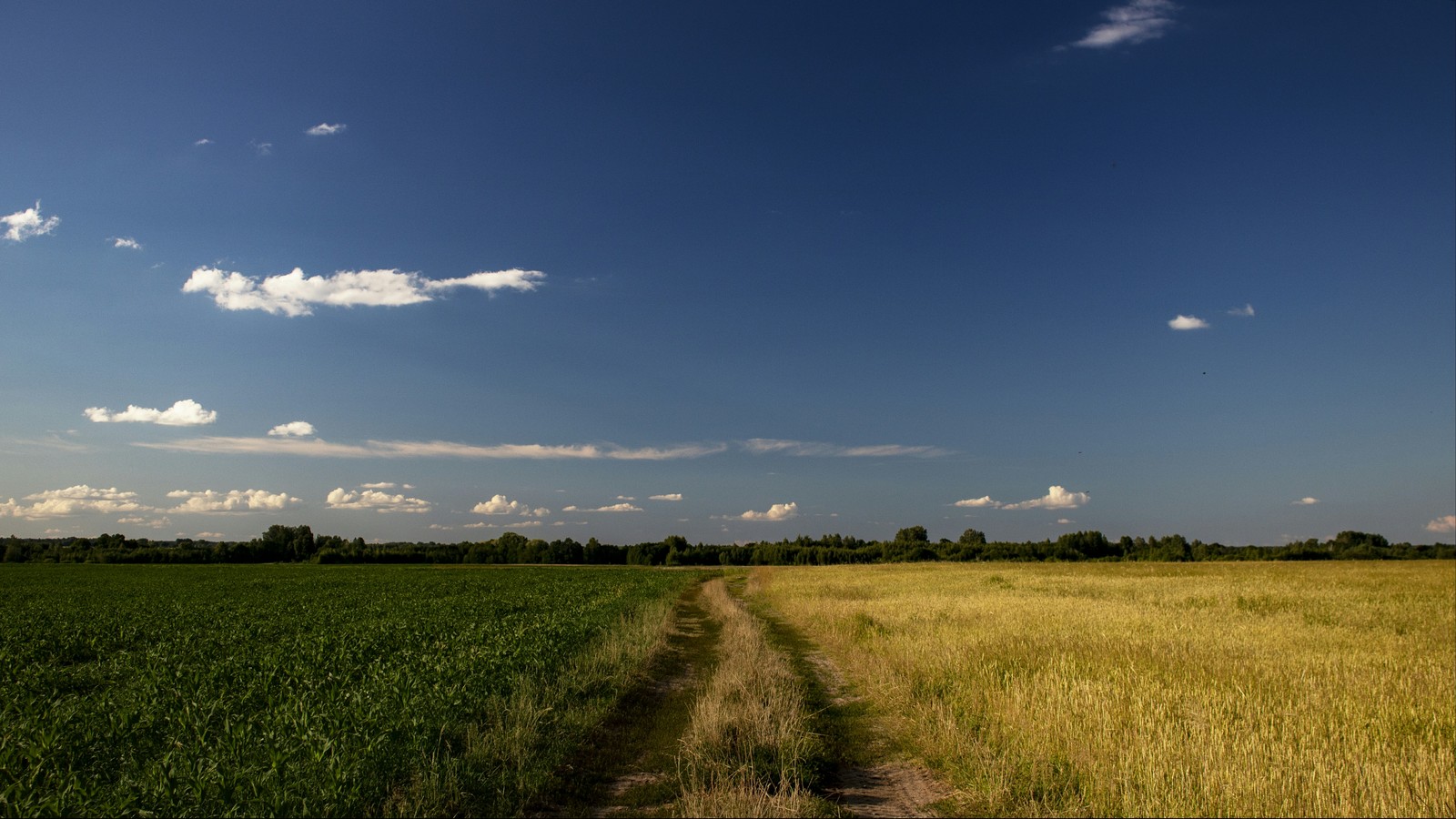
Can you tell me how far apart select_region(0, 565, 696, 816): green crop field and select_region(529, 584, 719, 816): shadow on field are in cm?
43

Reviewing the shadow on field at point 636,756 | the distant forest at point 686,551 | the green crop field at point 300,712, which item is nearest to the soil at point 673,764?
the shadow on field at point 636,756

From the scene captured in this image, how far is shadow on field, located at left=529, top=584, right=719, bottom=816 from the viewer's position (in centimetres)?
836

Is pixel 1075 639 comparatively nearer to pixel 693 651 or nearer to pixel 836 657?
pixel 836 657

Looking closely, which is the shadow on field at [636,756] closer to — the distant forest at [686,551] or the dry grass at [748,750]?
the dry grass at [748,750]

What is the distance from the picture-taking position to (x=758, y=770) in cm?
888

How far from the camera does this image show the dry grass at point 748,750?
7395 mm

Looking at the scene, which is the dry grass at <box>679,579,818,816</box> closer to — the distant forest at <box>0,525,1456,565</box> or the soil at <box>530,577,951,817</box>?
the soil at <box>530,577,951,817</box>

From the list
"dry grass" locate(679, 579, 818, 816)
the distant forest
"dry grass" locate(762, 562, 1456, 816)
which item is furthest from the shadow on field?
the distant forest

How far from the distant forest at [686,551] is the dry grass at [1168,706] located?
97215mm

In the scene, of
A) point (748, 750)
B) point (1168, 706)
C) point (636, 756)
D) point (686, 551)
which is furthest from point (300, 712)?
point (686, 551)

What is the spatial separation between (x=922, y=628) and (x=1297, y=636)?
999 centimetres

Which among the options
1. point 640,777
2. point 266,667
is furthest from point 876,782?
point 266,667

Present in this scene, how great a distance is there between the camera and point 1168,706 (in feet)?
33.3

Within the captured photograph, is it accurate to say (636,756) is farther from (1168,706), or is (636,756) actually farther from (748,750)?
(1168,706)
